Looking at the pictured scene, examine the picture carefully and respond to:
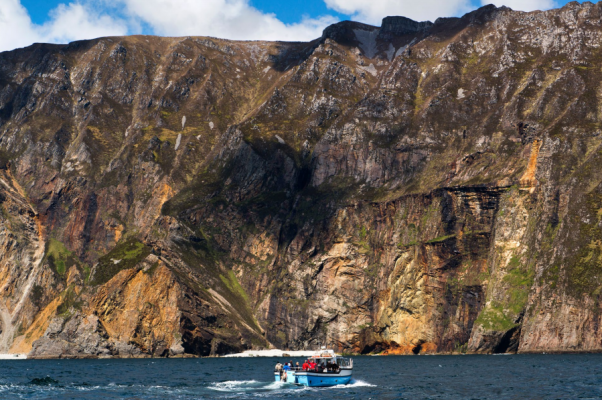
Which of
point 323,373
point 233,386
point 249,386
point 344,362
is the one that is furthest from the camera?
point 344,362

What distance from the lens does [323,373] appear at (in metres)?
121

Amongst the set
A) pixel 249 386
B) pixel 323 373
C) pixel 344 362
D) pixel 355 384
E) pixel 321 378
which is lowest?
pixel 249 386

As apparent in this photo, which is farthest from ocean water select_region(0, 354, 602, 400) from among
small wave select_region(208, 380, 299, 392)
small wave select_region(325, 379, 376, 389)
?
small wave select_region(325, 379, 376, 389)

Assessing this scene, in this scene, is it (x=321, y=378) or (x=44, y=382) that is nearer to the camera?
(x=321, y=378)

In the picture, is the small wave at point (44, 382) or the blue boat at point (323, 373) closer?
the blue boat at point (323, 373)

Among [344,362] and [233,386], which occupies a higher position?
[344,362]

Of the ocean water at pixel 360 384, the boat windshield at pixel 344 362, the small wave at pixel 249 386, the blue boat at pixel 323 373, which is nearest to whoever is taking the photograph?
the ocean water at pixel 360 384

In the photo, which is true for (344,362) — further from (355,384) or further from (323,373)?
(323,373)

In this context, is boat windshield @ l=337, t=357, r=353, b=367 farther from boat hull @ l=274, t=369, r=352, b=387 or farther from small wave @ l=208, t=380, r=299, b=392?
small wave @ l=208, t=380, r=299, b=392

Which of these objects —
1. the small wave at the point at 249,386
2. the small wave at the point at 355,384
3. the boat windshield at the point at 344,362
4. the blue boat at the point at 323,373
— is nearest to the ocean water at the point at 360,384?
the small wave at the point at 249,386

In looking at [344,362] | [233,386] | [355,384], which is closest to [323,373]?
Result: [355,384]

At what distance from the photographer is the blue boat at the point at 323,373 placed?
398 ft

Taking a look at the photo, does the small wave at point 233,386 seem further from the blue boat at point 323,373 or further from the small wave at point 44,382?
the small wave at point 44,382

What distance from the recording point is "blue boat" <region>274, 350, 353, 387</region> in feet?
398
